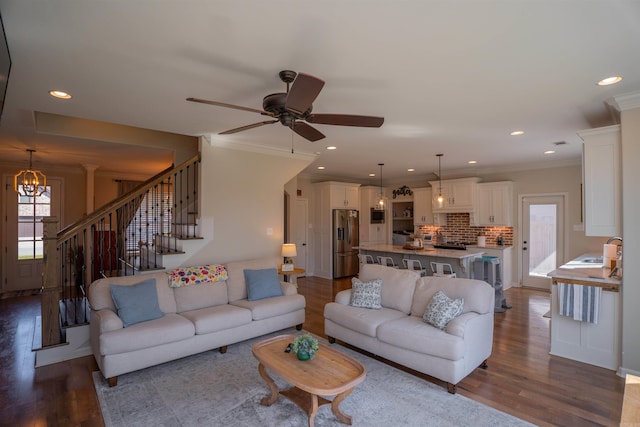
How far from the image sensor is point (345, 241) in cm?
840

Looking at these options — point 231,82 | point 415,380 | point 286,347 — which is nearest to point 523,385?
point 415,380

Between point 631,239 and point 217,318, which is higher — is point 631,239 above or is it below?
above

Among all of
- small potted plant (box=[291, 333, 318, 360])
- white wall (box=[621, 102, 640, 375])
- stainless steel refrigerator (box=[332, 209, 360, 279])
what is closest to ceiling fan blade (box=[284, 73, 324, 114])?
small potted plant (box=[291, 333, 318, 360])

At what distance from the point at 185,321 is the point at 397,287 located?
8.03 ft

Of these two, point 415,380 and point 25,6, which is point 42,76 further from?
point 415,380

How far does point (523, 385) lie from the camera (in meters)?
3.01

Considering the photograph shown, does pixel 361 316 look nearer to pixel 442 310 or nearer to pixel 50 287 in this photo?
pixel 442 310

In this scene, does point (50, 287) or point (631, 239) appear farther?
point (50, 287)

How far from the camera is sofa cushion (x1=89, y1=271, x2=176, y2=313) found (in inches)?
136

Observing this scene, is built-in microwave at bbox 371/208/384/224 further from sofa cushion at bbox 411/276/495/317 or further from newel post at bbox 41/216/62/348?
newel post at bbox 41/216/62/348

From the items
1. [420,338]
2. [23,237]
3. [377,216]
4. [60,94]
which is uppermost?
[60,94]

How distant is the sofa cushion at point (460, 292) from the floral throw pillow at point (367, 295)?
0.43m

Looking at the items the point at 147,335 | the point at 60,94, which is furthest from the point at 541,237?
the point at 60,94

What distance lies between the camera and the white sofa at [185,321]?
3.10 metres
